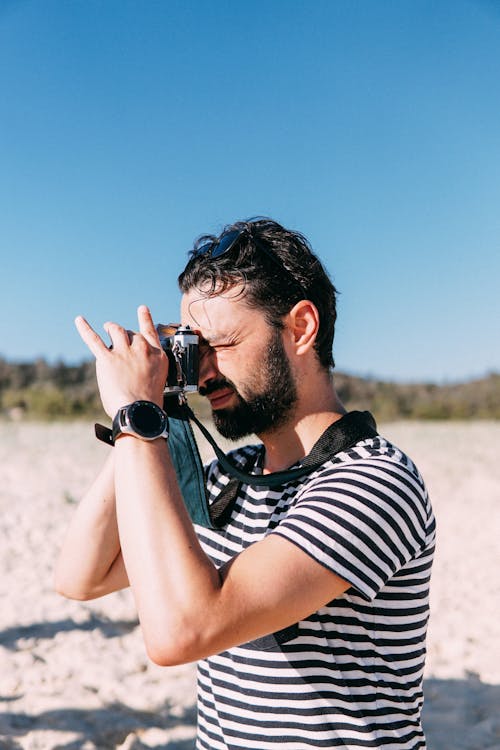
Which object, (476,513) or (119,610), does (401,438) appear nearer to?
(476,513)

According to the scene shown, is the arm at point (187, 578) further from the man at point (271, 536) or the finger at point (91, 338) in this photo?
the finger at point (91, 338)

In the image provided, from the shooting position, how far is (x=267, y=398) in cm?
167

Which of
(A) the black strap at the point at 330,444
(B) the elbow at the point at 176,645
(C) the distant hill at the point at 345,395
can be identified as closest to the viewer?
(B) the elbow at the point at 176,645

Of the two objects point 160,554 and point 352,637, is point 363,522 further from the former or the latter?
point 160,554

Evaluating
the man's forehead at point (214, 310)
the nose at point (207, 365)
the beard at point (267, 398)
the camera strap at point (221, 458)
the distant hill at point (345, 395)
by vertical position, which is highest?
the man's forehead at point (214, 310)

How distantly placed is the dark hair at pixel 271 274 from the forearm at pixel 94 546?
1.63ft

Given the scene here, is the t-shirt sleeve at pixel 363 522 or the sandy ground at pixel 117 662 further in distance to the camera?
the sandy ground at pixel 117 662

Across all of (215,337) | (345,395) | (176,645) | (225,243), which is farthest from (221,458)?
(345,395)

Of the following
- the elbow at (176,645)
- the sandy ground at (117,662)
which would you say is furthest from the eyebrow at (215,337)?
the sandy ground at (117,662)

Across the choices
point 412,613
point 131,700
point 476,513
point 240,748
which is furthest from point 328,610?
point 476,513

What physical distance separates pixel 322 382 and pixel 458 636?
11.0ft

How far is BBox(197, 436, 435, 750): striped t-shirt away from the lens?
132 cm

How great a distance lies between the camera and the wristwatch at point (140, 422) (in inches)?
53.1

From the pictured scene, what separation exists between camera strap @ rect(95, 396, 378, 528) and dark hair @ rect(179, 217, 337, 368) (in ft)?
0.89
